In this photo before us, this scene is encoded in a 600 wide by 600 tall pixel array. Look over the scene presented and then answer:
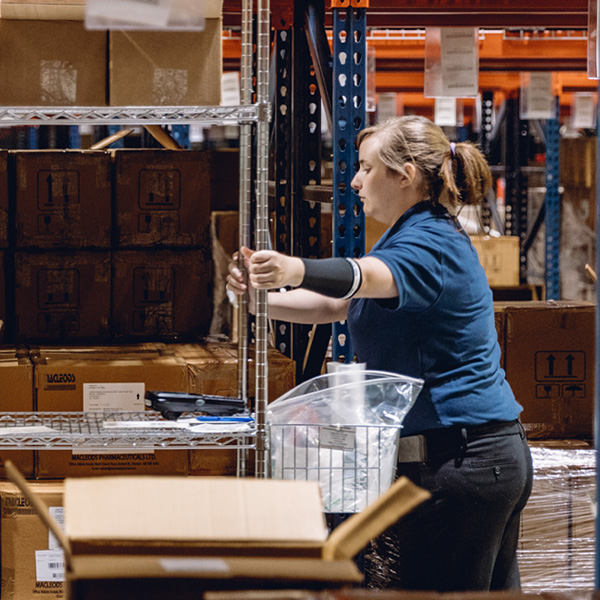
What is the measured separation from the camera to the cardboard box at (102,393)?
239 centimetres

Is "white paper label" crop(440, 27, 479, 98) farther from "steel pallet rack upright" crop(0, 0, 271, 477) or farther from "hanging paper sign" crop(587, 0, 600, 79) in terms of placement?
"steel pallet rack upright" crop(0, 0, 271, 477)

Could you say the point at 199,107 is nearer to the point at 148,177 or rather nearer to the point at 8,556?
the point at 148,177

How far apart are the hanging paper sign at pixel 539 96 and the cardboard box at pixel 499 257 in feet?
2.45

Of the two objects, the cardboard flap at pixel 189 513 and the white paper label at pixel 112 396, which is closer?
the cardboard flap at pixel 189 513

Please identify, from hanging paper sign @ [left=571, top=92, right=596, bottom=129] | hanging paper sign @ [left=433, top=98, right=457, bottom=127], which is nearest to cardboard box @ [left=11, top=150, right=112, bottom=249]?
hanging paper sign @ [left=433, top=98, right=457, bottom=127]

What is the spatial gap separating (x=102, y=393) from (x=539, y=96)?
392 cm

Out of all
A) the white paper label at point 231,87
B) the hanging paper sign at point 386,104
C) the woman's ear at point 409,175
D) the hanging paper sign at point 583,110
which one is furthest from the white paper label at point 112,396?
the hanging paper sign at point 583,110

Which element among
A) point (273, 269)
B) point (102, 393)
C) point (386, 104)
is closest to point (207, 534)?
point (273, 269)

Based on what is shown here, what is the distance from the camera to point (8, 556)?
93.2 inches

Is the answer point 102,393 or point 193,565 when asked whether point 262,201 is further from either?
point 193,565

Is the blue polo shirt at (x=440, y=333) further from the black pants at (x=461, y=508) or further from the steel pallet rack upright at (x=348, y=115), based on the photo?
the steel pallet rack upright at (x=348, y=115)

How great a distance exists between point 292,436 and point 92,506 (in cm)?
84

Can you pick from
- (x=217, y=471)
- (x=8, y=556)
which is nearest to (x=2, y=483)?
(x=8, y=556)

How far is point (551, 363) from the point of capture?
322cm
